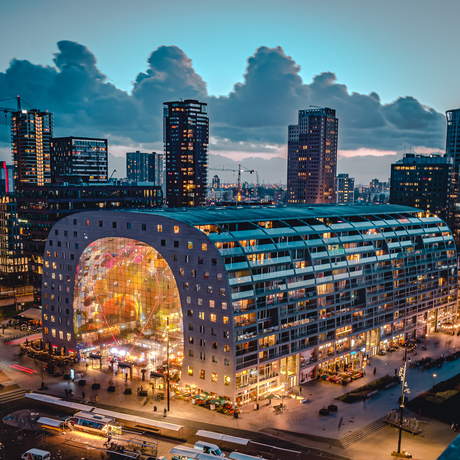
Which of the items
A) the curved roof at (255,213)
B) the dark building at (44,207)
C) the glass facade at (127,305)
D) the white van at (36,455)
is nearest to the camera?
the white van at (36,455)

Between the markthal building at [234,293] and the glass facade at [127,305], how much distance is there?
0.76 feet

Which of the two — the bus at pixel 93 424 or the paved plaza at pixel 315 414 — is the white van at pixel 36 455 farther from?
the paved plaza at pixel 315 414

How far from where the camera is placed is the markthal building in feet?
258

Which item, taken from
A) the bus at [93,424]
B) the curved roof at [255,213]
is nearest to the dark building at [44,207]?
the curved roof at [255,213]

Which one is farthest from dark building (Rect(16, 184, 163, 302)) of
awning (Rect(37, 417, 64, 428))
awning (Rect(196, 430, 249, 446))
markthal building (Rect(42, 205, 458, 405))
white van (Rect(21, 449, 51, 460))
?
awning (Rect(196, 430, 249, 446))

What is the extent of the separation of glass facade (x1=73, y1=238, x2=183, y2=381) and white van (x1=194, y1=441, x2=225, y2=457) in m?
24.6

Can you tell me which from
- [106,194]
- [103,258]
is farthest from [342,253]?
[106,194]

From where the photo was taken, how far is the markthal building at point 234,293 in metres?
78.8

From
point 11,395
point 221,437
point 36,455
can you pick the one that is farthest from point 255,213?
point 36,455

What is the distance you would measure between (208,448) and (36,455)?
21.5 metres

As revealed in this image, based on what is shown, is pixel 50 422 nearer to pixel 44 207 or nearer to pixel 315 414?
pixel 315 414

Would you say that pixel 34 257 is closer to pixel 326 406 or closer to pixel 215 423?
pixel 215 423

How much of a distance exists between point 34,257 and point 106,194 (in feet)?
90.5

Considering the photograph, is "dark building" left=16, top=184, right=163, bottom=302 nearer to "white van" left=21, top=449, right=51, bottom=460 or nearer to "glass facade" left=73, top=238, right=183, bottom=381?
"glass facade" left=73, top=238, right=183, bottom=381
